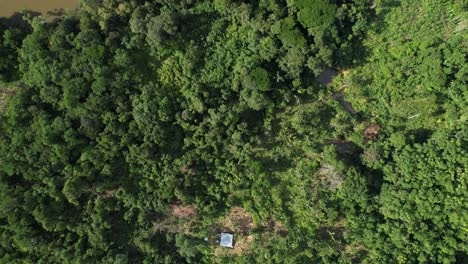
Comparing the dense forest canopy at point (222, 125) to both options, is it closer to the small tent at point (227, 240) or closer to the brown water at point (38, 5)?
the small tent at point (227, 240)

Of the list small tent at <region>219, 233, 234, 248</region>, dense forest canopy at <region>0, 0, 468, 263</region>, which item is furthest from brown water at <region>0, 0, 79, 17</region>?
small tent at <region>219, 233, 234, 248</region>

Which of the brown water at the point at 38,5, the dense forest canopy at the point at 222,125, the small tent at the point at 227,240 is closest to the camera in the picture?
the dense forest canopy at the point at 222,125

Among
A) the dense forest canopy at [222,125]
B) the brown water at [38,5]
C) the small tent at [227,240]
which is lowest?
the small tent at [227,240]

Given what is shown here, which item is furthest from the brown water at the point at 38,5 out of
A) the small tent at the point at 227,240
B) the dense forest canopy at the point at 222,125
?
the small tent at the point at 227,240

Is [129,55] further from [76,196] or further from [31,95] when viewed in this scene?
[76,196]

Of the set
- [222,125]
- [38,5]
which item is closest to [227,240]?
[222,125]

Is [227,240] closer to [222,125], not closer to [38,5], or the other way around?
[222,125]
